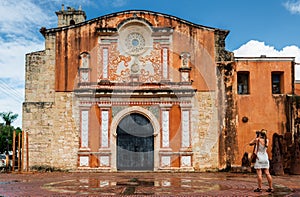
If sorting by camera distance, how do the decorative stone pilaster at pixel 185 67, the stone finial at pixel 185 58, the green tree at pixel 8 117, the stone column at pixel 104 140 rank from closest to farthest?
the stone column at pixel 104 140 → the decorative stone pilaster at pixel 185 67 → the stone finial at pixel 185 58 → the green tree at pixel 8 117

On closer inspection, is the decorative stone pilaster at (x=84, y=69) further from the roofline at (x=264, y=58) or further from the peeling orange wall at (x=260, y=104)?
the roofline at (x=264, y=58)

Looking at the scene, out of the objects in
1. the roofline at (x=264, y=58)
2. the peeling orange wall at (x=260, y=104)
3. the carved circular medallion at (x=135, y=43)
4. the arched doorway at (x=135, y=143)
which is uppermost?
the carved circular medallion at (x=135, y=43)

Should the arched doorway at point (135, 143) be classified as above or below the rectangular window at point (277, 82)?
below

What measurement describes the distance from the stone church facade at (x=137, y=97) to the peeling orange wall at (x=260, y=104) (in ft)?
0.22

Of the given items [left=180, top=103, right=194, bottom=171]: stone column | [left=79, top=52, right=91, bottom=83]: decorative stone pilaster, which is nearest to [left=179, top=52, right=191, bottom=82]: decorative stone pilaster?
[left=180, top=103, right=194, bottom=171]: stone column

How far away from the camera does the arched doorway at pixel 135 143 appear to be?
63.8 ft

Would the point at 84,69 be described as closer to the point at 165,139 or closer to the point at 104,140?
the point at 104,140

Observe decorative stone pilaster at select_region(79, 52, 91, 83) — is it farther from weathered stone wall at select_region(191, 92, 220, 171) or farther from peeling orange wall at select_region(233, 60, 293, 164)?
peeling orange wall at select_region(233, 60, 293, 164)

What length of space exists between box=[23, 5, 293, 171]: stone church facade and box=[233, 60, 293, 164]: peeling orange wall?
7 centimetres

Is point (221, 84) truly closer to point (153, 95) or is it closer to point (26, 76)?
point (153, 95)

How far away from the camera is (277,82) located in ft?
67.5

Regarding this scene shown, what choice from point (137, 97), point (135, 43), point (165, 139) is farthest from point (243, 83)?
point (135, 43)

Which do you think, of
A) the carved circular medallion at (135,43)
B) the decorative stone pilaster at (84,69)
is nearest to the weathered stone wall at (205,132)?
the carved circular medallion at (135,43)

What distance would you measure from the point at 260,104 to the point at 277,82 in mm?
1712
